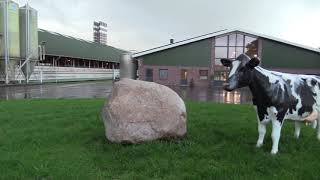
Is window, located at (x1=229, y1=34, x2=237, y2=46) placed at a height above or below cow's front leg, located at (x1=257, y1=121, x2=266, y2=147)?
above

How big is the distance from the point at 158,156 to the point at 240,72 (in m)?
1.91

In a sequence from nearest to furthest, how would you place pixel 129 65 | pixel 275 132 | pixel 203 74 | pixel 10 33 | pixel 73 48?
1. pixel 275 132
2. pixel 10 33
3. pixel 203 74
4. pixel 129 65
5. pixel 73 48

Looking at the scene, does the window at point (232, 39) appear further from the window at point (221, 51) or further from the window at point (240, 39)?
the window at point (221, 51)

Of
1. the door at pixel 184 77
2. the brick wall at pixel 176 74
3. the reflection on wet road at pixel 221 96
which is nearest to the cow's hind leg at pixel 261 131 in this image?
the reflection on wet road at pixel 221 96

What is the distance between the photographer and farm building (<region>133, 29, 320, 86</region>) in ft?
158

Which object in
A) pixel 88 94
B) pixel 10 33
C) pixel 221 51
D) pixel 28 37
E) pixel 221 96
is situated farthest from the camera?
pixel 221 51

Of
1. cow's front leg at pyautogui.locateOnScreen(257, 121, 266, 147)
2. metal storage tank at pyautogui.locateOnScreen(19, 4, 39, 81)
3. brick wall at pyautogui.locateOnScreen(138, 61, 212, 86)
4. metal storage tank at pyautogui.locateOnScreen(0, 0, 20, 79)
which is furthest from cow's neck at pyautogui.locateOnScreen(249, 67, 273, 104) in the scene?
brick wall at pyautogui.locateOnScreen(138, 61, 212, 86)

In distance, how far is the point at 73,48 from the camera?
6316 centimetres

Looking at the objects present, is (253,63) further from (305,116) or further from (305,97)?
(305,116)

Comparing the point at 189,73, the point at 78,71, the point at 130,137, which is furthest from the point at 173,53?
the point at 130,137

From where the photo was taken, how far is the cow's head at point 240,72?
22.9 feet

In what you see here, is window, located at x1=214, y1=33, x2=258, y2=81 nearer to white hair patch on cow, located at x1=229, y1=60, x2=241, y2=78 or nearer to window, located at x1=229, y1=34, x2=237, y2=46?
window, located at x1=229, y1=34, x2=237, y2=46

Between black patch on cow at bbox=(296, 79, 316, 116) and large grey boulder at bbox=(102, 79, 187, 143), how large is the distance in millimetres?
2113

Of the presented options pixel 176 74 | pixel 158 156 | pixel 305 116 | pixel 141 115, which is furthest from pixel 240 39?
pixel 158 156
